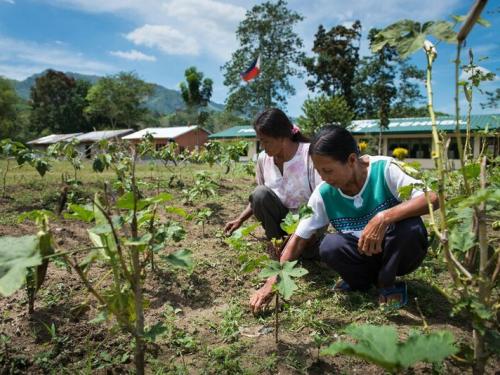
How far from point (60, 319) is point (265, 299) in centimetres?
99

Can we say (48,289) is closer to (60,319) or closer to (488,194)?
(60,319)

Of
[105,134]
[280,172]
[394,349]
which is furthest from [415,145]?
[394,349]

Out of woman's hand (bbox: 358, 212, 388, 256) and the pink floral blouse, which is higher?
the pink floral blouse

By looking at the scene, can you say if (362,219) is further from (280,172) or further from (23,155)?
(23,155)

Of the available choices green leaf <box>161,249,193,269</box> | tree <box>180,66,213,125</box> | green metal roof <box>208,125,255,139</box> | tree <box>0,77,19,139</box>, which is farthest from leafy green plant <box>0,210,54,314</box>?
tree <box>0,77,19,139</box>

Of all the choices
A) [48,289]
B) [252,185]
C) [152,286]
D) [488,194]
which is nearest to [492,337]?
[488,194]

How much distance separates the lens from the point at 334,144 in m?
1.85

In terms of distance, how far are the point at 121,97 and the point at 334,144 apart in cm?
4669

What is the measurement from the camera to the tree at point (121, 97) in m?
45.0

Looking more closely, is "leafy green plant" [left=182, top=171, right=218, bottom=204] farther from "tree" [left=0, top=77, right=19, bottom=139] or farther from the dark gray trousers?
"tree" [left=0, top=77, right=19, bottom=139]

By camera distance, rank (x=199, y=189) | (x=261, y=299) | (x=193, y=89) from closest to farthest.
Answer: (x=261, y=299)
(x=199, y=189)
(x=193, y=89)

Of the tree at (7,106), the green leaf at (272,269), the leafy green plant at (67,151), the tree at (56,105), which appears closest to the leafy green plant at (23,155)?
the leafy green plant at (67,151)

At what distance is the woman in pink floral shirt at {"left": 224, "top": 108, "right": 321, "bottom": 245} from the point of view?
2646mm

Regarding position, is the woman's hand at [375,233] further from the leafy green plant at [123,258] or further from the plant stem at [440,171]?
the leafy green plant at [123,258]
